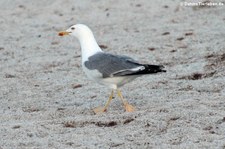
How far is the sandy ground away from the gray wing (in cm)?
39

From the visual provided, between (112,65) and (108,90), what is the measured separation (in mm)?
1227

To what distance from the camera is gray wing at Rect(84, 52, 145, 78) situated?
235 inches

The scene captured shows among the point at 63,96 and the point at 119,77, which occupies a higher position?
the point at 119,77

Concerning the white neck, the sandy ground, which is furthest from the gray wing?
the sandy ground

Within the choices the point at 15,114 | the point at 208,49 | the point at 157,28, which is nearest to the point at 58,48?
the point at 157,28

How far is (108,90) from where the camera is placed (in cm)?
727

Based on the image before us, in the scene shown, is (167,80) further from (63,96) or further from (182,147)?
(182,147)

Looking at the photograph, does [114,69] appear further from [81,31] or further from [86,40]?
[81,31]

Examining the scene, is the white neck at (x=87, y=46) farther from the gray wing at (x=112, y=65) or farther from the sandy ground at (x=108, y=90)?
the sandy ground at (x=108, y=90)

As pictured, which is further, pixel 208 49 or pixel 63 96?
pixel 208 49

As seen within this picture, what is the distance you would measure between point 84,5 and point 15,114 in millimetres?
6793

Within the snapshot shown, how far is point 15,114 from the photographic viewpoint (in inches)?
245

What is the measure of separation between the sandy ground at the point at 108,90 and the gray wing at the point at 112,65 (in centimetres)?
39

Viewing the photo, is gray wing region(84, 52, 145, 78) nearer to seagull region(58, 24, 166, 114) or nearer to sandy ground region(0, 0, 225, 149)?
seagull region(58, 24, 166, 114)
